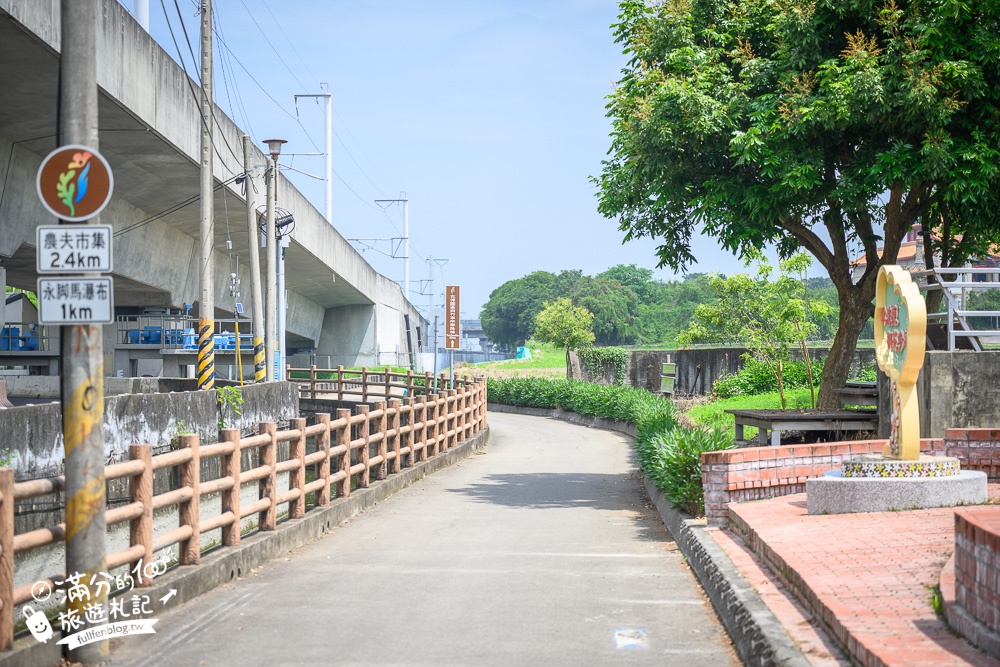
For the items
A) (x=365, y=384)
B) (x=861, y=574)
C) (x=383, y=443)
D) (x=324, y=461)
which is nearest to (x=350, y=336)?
(x=365, y=384)

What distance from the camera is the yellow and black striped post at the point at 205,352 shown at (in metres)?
25.6

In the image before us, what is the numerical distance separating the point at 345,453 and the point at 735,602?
710 centimetres

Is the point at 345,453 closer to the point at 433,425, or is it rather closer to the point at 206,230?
the point at 433,425

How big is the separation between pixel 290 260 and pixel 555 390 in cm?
1186

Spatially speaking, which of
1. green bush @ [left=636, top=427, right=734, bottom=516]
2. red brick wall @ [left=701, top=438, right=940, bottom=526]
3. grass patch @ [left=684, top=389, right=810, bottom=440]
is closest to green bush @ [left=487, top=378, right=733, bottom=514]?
green bush @ [left=636, top=427, right=734, bottom=516]

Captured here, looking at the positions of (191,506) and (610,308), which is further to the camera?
(610,308)

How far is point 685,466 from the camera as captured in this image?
41.6ft

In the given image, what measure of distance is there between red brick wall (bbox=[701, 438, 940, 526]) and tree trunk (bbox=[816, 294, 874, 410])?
4.35 metres

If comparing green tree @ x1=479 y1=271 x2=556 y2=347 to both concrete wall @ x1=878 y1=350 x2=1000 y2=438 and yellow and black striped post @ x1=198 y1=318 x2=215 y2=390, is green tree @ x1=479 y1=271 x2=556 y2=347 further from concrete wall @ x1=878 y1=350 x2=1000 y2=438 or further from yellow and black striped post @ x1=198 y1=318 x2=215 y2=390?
concrete wall @ x1=878 y1=350 x2=1000 y2=438

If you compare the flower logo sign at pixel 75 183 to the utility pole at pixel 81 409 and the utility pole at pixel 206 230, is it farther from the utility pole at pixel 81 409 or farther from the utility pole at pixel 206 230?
the utility pole at pixel 206 230

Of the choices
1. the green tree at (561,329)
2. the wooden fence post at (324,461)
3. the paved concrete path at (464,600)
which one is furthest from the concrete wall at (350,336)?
the wooden fence post at (324,461)

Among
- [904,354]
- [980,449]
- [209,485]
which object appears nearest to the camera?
[209,485]

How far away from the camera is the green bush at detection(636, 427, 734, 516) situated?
1209cm

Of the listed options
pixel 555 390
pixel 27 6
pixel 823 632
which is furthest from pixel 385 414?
pixel 555 390
